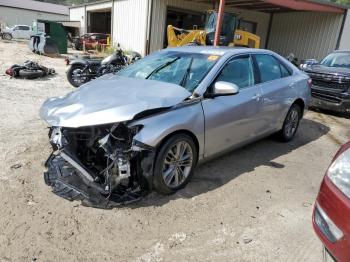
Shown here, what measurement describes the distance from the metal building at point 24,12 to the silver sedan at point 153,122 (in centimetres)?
4934

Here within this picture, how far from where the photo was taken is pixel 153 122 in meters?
3.43

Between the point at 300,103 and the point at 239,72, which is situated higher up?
the point at 239,72

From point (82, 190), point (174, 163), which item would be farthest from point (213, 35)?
point (82, 190)

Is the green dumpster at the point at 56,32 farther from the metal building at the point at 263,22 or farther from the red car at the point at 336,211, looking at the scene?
the red car at the point at 336,211

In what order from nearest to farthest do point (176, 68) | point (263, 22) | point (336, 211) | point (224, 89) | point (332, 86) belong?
1. point (336, 211)
2. point (224, 89)
3. point (176, 68)
4. point (332, 86)
5. point (263, 22)

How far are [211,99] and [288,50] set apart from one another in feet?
61.4

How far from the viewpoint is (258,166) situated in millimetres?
4820

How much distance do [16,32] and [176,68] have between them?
35.0m

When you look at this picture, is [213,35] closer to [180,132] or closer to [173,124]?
[180,132]

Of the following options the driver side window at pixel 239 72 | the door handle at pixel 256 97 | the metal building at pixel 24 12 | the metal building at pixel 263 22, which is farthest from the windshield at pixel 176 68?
the metal building at pixel 24 12

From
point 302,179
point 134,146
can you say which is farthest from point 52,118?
point 302,179

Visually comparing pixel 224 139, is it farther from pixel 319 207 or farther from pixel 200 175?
pixel 319 207

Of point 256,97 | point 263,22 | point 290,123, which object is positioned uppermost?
point 263,22

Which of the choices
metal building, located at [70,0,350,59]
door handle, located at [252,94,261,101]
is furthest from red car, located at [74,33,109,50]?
door handle, located at [252,94,261,101]
